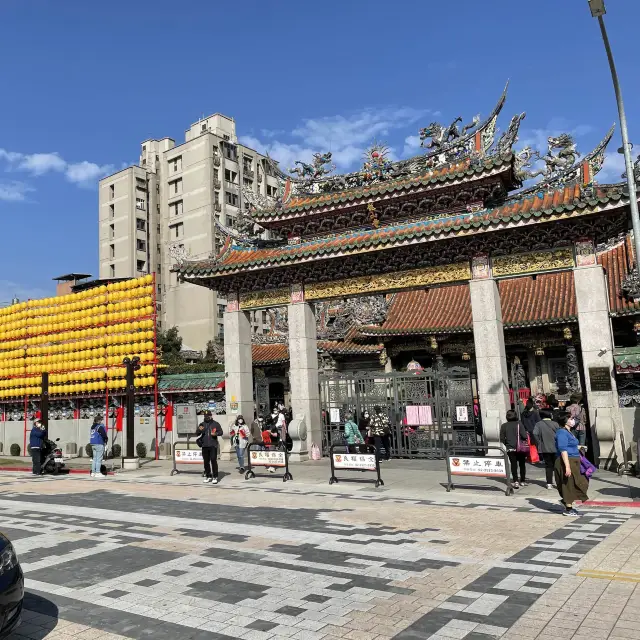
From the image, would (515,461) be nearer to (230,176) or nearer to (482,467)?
(482,467)

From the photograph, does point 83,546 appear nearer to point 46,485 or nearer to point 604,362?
point 46,485

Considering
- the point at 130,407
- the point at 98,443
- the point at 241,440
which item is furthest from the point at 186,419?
the point at 241,440

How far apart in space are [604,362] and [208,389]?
42.2 feet

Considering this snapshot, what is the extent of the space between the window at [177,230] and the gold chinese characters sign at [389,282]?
4735 cm

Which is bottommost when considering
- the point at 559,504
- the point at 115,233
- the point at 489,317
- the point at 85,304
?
the point at 559,504

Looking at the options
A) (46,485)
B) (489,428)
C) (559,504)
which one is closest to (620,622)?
(559,504)

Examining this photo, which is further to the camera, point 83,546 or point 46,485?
point 46,485

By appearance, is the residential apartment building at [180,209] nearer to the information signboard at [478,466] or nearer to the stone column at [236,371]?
the stone column at [236,371]

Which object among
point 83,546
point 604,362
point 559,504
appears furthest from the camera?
point 604,362

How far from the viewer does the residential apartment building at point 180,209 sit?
60062 mm

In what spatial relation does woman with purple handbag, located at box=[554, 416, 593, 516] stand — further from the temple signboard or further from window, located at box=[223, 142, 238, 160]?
window, located at box=[223, 142, 238, 160]

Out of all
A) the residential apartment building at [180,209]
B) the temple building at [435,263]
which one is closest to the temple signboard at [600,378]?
the temple building at [435,263]

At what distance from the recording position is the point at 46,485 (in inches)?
624

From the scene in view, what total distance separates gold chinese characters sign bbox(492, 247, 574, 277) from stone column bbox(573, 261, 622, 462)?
18.3 inches
